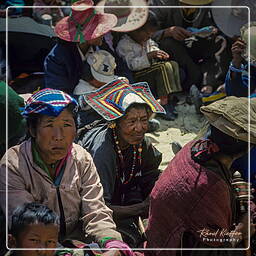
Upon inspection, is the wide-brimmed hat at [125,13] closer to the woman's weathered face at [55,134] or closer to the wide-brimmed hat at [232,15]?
the wide-brimmed hat at [232,15]

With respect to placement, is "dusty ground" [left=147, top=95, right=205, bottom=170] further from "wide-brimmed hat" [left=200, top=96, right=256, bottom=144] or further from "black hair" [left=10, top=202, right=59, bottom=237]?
"black hair" [left=10, top=202, right=59, bottom=237]

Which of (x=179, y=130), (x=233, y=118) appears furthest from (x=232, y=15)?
(x=233, y=118)

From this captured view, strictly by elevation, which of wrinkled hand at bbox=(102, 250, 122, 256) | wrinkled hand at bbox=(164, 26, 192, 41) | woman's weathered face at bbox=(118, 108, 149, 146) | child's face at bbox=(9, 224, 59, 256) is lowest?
wrinkled hand at bbox=(102, 250, 122, 256)

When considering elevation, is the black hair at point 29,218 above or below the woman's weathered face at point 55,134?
below

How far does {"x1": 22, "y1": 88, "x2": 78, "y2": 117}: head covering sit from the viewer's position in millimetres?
2801

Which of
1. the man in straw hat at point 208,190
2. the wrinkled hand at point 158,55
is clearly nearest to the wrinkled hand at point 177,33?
the wrinkled hand at point 158,55

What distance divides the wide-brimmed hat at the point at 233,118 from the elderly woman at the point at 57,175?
0.73 meters

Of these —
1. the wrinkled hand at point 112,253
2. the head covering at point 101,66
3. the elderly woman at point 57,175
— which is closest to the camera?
the wrinkled hand at point 112,253

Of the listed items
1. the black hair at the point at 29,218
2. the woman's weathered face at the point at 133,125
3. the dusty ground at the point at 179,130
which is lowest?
the dusty ground at the point at 179,130

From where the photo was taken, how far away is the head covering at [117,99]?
131 inches

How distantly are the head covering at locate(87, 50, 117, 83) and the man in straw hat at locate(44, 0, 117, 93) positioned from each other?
2.9 inches

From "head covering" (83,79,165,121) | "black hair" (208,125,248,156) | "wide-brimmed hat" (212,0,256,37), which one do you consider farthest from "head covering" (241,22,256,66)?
"black hair" (208,125,248,156)

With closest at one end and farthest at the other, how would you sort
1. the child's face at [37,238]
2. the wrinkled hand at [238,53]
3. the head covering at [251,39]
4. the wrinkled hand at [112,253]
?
the child's face at [37,238] < the wrinkled hand at [112,253] < the head covering at [251,39] < the wrinkled hand at [238,53]

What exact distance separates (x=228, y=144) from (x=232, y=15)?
3018 mm
